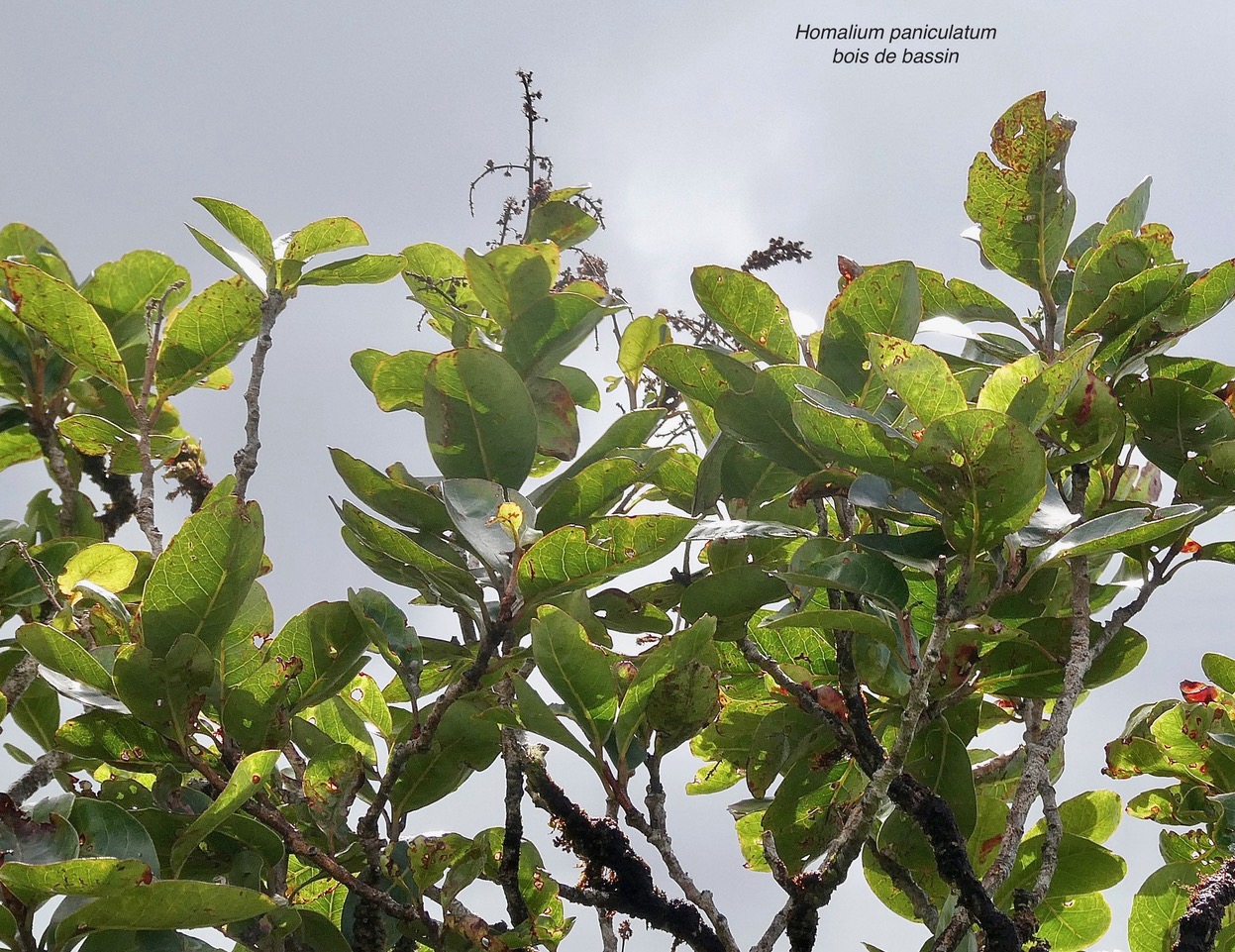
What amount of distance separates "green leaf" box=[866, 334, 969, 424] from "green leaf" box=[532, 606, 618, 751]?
0.43 m

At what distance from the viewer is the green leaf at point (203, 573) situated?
1197 mm

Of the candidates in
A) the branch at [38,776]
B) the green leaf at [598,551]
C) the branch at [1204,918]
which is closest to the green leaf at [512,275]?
the green leaf at [598,551]

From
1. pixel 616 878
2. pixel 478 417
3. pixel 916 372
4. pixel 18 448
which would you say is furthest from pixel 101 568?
pixel 916 372

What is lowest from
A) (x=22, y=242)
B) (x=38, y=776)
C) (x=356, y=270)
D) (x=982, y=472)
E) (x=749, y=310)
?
(x=38, y=776)

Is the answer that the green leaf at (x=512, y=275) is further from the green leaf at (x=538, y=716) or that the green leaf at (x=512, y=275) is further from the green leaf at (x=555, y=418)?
the green leaf at (x=538, y=716)

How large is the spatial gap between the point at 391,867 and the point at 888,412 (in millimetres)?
939

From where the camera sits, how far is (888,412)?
156 cm

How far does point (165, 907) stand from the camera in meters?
1.04

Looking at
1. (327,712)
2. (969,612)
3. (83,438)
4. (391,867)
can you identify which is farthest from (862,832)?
(83,438)

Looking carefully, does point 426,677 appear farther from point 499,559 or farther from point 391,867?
point 499,559

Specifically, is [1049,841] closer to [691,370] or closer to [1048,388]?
[1048,388]

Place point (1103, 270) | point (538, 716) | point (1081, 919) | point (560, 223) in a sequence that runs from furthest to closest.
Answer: point (560, 223) → point (1081, 919) → point (1103, 270) → point (538, 716)

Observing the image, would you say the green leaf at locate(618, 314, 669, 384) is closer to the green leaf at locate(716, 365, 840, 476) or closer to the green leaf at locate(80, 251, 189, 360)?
the green leaf at locate(716, 365, 840, 476)

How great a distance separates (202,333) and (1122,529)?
61.4 inches
